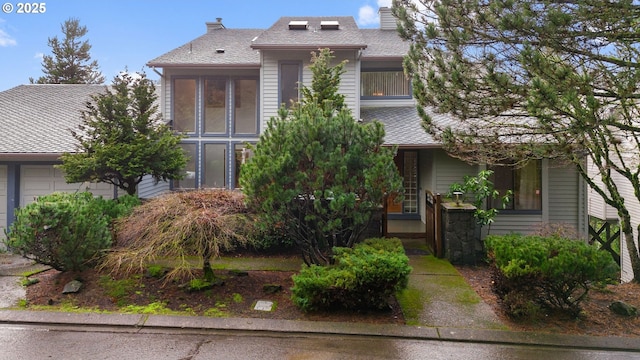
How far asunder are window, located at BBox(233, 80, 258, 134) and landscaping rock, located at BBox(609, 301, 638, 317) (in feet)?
31.7

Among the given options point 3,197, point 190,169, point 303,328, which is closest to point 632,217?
point 303,328

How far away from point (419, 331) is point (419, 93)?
3497mm

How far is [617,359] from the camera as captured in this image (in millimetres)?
4109

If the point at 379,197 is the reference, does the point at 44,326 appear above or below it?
below

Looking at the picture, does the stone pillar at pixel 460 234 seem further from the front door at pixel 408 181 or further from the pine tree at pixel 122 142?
the pine tree at pixel 122 142

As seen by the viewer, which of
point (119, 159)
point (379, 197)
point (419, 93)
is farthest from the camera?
point (119, 159)

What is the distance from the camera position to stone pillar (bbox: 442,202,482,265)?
7.52 metres

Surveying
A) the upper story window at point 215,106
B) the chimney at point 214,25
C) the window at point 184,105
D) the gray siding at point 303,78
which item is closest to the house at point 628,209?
the gray siding at point 303,78

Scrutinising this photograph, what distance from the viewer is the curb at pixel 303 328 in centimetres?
445

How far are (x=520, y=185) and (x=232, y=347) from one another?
794 cm

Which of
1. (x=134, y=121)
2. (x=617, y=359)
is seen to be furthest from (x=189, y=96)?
(x=617, y=359)

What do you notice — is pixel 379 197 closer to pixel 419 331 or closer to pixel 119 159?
pixel 419 331

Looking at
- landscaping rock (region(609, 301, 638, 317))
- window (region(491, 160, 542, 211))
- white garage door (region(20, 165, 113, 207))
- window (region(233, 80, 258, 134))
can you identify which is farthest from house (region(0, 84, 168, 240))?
landscaping rock (region(609, 301, 638, 317))

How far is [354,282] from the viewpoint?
4.80m
